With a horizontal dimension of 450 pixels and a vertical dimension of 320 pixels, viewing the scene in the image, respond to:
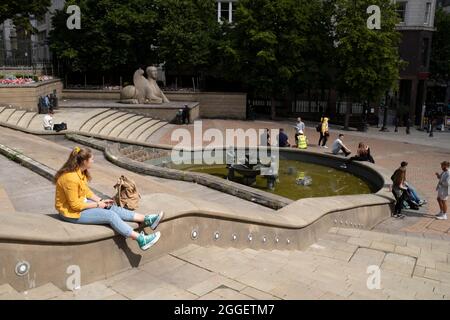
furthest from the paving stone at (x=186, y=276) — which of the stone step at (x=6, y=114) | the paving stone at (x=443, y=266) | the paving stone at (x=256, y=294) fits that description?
the stone step at (x=6, y=114)

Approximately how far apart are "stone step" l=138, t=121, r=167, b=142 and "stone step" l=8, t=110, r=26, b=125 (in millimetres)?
6095

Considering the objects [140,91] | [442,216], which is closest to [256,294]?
[442,216]

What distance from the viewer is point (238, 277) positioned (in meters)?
5.62

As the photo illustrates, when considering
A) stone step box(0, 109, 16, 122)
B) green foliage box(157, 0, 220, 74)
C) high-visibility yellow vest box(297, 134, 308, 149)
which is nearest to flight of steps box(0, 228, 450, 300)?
high-visibility yellow vest box(297, 134, 308, 149)

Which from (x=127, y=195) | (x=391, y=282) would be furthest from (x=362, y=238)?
(x=127, y=195)

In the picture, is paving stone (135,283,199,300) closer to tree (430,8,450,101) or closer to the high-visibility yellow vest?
the high-visibility yellow vest

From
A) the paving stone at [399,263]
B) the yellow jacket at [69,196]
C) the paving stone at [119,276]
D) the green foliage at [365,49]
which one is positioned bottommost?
the paving stone at [399,263]

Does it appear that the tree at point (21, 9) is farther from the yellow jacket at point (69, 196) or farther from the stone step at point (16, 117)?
the yellow jacket at point (69, 196)

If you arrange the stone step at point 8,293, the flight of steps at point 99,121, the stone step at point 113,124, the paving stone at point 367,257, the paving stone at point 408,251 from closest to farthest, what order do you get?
the stone step at point 8,293
the paving stone at point 367,257
the paving stone at point 408,251
the flight of steps at point 99,121
the stone step at point 113,124

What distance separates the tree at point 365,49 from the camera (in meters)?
30.7

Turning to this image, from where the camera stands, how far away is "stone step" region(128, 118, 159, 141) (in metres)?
24.0

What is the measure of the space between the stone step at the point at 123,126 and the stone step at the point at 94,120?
1.10 meters

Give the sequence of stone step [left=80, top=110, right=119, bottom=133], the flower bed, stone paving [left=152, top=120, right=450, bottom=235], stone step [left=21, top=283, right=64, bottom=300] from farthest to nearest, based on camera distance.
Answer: the flower bed < stone step [left=80, top=110, right=119, bottom=133] < stone paving [left=152, top=120, right=450, bottom=235] < stone step [left=21, top=283, right=64, bottom=300]

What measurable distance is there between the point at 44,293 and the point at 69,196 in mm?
1289
